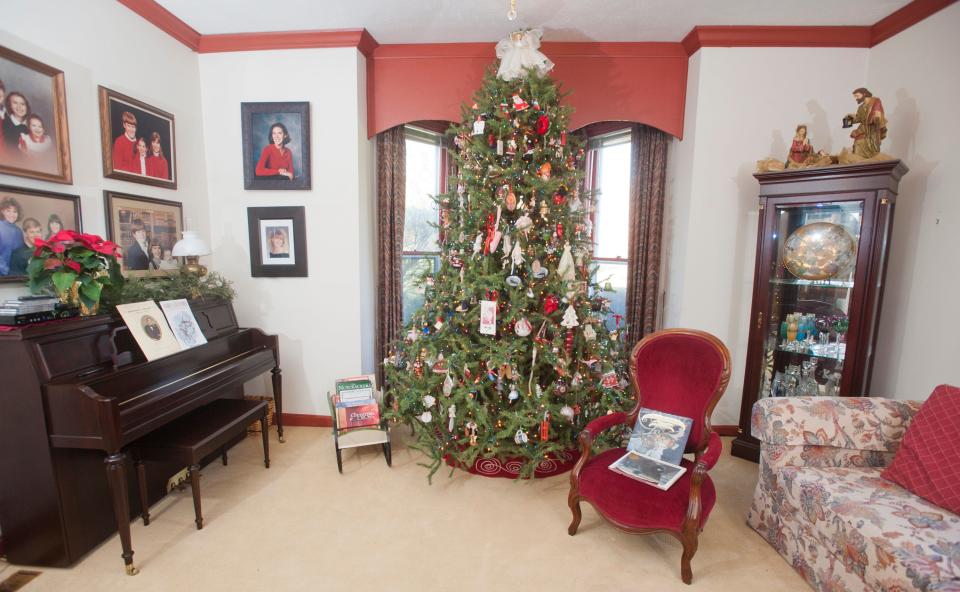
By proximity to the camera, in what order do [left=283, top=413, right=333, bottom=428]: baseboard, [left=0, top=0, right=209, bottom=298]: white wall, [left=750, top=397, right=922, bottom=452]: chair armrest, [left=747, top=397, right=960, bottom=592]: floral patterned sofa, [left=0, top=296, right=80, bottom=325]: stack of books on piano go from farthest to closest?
[left=283, top=413, right=333, bottom=428]: baseboard
[left=0, top=0, right=209, bottom=298]: white wall
[left=750, top=397, right=922, bottom=452]: chair armrest
[left=0, top=296, right=80, bottom=325]: stack of books on piano
[left=747, top=397, right=960, bottom=592]: floral patterned sofa

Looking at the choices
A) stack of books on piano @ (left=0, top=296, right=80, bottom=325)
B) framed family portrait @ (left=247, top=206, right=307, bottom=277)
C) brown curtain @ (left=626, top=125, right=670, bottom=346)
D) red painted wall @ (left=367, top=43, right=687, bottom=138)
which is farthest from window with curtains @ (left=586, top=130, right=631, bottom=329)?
stack of books on piano @ (left=0, top=296, right=80, bottom=325)

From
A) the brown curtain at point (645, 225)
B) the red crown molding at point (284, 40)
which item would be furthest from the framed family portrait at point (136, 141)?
the brown curtain at point (645, 225)

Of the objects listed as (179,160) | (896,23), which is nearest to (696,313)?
(896,23)

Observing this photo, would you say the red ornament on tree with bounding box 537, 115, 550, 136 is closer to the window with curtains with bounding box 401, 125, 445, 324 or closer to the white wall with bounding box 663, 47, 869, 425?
the white wall with bounding box 663, 47, 869, 425

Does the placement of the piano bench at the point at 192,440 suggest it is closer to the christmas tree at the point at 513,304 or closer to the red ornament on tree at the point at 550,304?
the christmas tree at the point at 513,304

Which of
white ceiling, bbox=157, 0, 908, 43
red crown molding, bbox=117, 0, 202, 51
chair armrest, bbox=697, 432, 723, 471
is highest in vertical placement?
white ceiling, bbox=157, 0, 908, 43

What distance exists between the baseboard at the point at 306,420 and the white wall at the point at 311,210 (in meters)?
0.04

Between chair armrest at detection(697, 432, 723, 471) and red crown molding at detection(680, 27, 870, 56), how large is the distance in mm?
2951

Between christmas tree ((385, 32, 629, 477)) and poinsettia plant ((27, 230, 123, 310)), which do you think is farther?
christmas tree ((385, 32, 629, 477))

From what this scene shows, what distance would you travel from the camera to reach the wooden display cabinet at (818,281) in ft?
8.20

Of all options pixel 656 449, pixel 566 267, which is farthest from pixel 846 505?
pixel 566 267

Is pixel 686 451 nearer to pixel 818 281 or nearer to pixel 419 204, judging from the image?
pixel 818 281

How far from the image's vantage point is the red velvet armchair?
1.87 m

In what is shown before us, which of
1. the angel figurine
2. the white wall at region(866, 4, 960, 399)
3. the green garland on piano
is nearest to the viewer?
the green garland on piano
